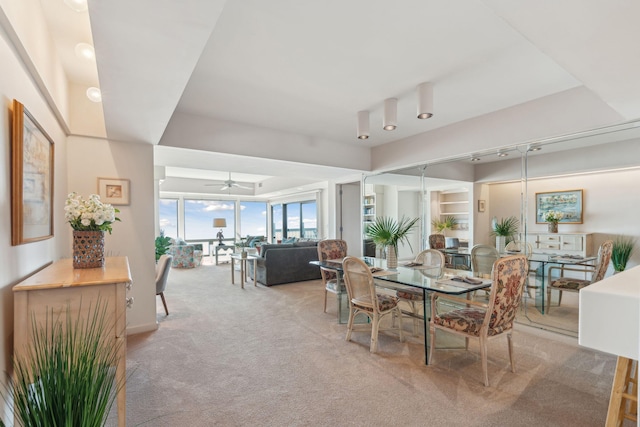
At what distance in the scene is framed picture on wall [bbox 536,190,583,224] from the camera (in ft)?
11.2

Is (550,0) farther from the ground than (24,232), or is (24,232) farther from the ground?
(550,0)

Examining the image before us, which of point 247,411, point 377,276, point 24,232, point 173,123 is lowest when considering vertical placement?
point 247,411

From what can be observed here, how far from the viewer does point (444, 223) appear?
455 cm

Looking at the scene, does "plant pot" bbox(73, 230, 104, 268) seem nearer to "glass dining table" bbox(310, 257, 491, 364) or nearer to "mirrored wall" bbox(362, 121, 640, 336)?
"glass dining table" bbox(310, 257, 491, 364)

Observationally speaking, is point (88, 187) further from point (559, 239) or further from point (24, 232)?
point (559, 239)

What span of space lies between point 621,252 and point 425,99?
8.01ft

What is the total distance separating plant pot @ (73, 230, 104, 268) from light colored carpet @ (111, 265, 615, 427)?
994mm

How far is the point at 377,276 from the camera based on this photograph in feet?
10.1

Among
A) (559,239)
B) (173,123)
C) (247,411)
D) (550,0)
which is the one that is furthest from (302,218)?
(550,0)

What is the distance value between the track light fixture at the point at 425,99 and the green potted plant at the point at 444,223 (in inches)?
79.4

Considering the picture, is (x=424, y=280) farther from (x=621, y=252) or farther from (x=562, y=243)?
(x=621, y=252)

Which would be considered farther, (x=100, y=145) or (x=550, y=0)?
(x=100, y=145)

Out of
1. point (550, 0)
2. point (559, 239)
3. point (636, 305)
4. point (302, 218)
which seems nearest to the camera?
point (636, 305)

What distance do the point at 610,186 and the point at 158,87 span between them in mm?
4135
